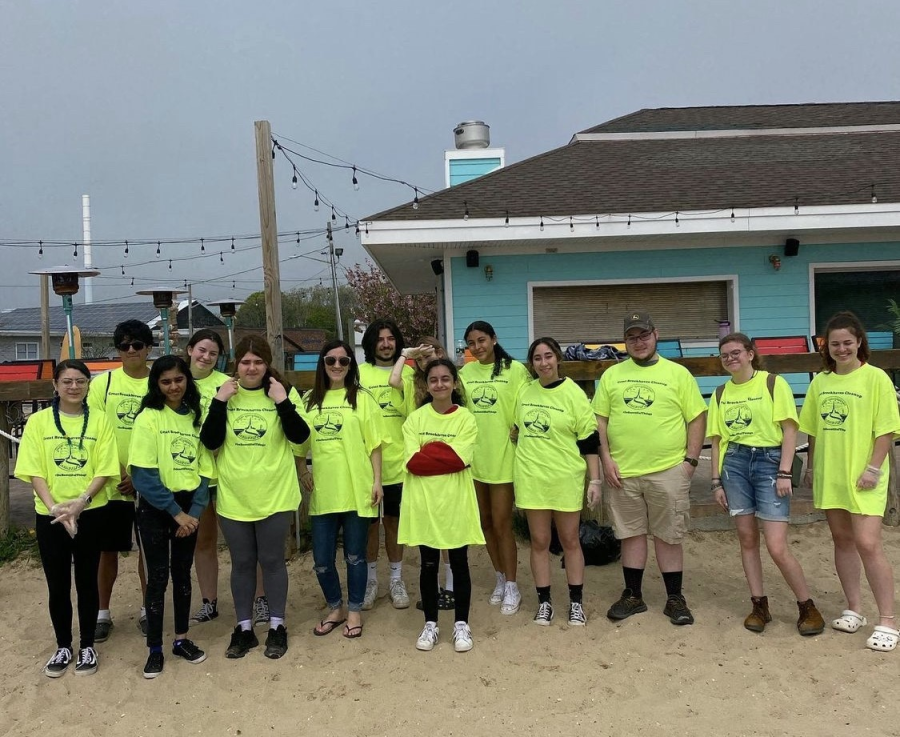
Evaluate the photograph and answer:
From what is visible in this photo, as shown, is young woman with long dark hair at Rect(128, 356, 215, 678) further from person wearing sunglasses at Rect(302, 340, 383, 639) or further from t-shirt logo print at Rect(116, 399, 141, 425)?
person wearing sunglasses at Rect(302, 340, 383, 639)

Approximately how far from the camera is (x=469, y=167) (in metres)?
12.7

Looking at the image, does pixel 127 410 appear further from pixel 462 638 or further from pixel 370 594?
pixel 462 638

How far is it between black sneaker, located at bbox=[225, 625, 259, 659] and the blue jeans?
45cm

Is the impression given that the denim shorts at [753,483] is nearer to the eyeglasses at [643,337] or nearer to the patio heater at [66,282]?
the eyeglasses at [643,337]

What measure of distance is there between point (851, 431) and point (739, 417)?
0.52 meters

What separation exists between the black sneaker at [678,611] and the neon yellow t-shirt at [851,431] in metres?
0.90

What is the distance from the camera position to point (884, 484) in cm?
358

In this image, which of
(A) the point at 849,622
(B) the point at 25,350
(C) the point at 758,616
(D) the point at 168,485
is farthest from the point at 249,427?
(B) the point at 25,350

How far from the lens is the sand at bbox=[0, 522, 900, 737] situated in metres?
3.10

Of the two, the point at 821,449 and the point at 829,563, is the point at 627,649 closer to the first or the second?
the point at 821,449

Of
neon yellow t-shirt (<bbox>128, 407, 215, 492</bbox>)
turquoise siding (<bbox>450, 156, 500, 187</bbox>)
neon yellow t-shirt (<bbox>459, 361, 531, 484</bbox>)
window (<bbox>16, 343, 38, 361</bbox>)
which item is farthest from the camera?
window (<bbox>16, 343, 38, 361</bbox>)

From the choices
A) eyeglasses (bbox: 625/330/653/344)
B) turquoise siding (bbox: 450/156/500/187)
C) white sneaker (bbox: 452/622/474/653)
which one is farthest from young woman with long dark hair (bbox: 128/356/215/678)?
turquoise siding (bbox: 450/156/500/187)

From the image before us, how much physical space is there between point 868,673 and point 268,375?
322 centimetres

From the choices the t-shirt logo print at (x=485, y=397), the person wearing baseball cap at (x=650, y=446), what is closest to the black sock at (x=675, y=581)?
the person wearing baseball cap at (x=650, y=446)
